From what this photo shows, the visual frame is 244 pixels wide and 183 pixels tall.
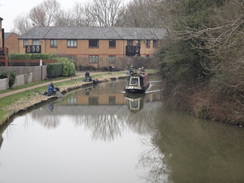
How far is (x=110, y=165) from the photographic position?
1558 centimetres

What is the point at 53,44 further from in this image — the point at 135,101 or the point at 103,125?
the point at 103,125

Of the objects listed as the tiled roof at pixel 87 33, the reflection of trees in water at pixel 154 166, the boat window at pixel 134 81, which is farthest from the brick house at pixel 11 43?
the reflection of trees in water at pixel 154 166

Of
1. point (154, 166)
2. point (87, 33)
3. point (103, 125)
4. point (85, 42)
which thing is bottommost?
point (154, 166)

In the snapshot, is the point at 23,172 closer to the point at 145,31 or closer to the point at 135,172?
the point at 135,172

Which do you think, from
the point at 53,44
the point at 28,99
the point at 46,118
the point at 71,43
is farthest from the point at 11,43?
the point at 46,118

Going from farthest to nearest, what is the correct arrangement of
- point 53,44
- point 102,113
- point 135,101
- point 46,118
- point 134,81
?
point 53,44 < point 134,81 < point 135,101 < point 102,113 < point 46,118

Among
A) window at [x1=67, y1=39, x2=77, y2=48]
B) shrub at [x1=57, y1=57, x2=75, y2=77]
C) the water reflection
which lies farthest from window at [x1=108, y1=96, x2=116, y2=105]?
window at [x1=67, y1=39, x2=77, y2=48]

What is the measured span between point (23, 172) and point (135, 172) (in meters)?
3.85

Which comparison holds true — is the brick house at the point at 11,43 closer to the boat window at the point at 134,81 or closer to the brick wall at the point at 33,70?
the brick wall at the point at 33,70

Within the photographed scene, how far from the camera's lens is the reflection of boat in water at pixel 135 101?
2914cm

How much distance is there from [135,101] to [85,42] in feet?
107

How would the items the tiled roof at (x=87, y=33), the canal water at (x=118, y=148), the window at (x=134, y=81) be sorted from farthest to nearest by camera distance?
the tiled roof at (x=87, y=33) < the window at (x=134, y=81) < the canal water at (x=118, y=148)

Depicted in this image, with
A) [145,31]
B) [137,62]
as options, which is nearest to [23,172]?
[137,62]

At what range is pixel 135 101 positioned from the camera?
32.5m
